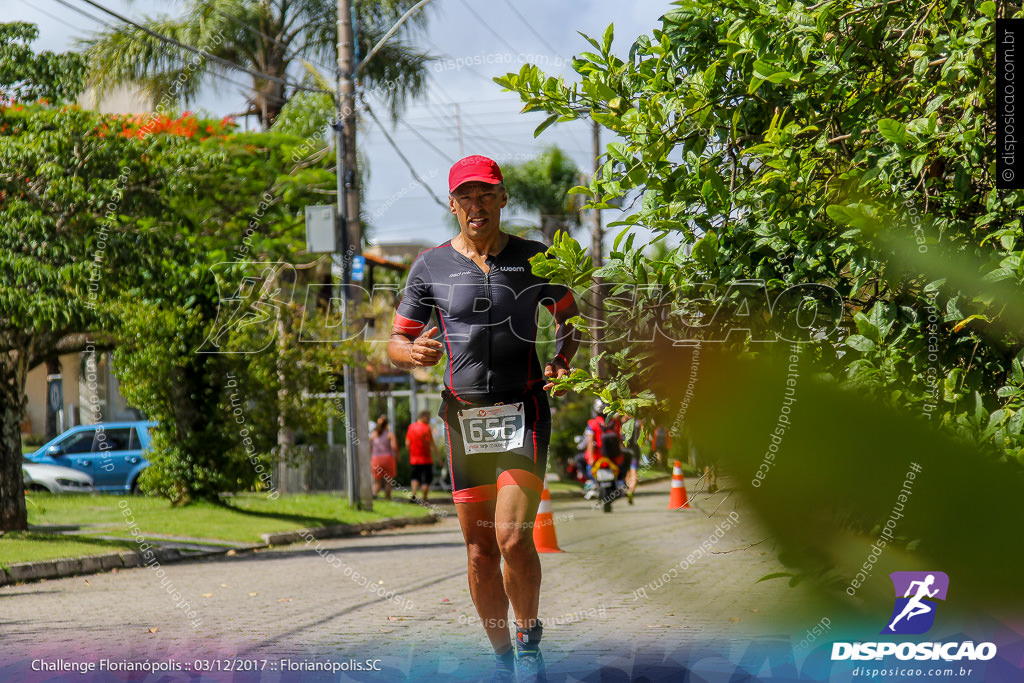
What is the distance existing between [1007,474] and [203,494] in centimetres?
1400

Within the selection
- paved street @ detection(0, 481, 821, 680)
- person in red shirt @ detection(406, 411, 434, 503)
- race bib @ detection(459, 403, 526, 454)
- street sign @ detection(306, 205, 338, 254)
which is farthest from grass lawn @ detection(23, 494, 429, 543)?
race bib @ detection(459, 403, 526, 454)

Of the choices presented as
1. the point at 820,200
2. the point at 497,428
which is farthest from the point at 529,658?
the point at 820,200

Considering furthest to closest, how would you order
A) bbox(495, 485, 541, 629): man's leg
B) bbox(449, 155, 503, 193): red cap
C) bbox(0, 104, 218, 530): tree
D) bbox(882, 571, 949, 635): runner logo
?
bbox(0, 104, 218, 530): tree → bbox(449, 155, 503, 193): red cap → bbox(495, 485, 541, 629): man's leg → bbox(882, 571, 949, 635): runner logo

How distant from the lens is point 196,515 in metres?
13.9

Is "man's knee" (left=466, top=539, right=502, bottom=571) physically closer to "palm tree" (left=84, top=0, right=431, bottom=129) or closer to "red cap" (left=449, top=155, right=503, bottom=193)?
"red cap" (left=449, top=155, right=503, bottom=193)

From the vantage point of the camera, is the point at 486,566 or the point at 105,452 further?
the point at 105,452

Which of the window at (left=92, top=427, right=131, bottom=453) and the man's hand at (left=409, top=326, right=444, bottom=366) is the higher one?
the man's hand at (left=409, top=326, right=444, bottom=366)

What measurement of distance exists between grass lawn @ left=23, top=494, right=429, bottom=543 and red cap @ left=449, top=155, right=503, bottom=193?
8.76 m

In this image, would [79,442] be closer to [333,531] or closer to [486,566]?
[333,531]

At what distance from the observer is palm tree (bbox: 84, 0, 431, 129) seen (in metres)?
20.4

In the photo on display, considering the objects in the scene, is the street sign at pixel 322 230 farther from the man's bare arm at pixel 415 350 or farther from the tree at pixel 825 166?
the tree at pixel 825 166

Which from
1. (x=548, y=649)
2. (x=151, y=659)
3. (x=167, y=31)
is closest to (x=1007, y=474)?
(x=548, y=649)

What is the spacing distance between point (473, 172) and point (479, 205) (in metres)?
0.13

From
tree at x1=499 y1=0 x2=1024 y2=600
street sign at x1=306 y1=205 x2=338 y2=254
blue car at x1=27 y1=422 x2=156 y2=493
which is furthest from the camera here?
street sign at x1=306 y1=205 x2=338 y2=254
